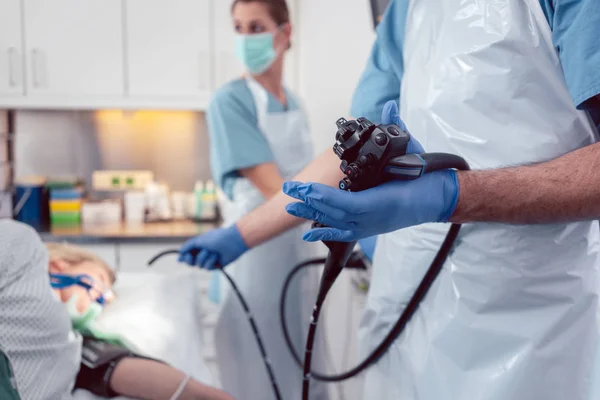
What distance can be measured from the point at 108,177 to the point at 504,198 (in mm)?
2739

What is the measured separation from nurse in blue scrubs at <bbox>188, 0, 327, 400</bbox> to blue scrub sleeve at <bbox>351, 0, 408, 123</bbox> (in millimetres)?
844

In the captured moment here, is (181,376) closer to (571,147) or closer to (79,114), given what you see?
(571,147)

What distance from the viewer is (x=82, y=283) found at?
68.9 inches

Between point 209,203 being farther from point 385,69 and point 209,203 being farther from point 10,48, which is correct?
point 385,69

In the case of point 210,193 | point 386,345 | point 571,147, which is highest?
point 571,147

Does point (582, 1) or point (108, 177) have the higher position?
point (582, 1)

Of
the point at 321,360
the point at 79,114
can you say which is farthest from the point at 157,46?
the point at 321,360

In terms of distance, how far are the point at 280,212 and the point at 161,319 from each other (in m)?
0.73

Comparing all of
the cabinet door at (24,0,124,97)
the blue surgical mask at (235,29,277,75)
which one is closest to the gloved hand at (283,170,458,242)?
the blue surgical mask at (235,29,277,75)

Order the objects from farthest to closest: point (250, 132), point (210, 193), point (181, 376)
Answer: point (210, 193)
point (250, 132)
point (181, 376)

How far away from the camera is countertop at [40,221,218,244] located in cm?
276

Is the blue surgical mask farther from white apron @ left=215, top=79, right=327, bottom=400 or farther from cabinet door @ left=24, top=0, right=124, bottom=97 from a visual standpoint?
cabinet door @ left=24, top=0, right=124, bottom=97

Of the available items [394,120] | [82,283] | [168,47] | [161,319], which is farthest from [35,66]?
[394,120]

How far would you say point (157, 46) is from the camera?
2945 mm
